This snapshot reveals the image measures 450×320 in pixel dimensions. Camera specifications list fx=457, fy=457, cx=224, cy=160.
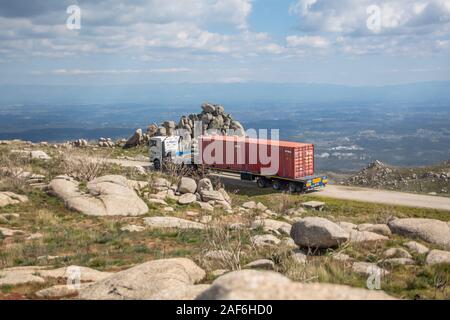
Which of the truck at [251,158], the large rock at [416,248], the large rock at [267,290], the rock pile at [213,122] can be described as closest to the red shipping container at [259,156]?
the truck at [251,158]

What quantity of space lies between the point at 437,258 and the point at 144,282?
8.55 meters

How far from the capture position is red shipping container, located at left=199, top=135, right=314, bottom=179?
35.3 metres

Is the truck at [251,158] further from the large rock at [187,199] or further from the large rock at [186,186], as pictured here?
the large rock at [187,199]

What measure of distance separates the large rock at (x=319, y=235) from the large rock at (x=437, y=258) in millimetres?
2370

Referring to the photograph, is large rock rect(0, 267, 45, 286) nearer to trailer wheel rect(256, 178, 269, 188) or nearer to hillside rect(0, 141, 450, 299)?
hillside rect(0, 141, 450, 299)

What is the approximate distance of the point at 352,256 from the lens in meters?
13.7

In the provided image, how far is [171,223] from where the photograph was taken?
2086 centimetres

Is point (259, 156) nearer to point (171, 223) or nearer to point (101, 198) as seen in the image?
point (101, 198)

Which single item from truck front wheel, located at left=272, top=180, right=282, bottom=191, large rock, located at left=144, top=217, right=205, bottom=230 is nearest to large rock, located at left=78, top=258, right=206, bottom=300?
large rock, located at left=144, top=217, right=205, bottom=230

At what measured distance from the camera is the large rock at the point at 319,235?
13844mm

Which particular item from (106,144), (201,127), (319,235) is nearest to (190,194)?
(319,235)

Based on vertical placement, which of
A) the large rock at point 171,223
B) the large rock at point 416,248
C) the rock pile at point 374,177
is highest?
the large rock at point 416,248

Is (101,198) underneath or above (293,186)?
above
